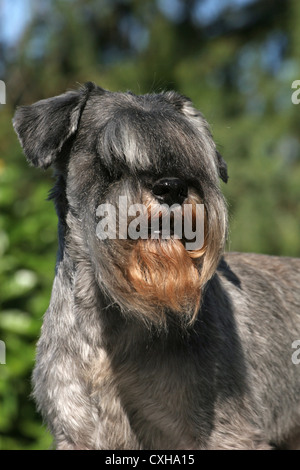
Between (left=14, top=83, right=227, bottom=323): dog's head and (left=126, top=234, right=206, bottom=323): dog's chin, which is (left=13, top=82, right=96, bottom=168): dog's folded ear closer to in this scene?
(left=14, top=83, right=227, bottom=323): dog's head

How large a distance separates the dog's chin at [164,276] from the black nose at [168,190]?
0.65ft

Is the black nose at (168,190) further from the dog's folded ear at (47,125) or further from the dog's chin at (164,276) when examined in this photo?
the dog's folded ear at (47,125)

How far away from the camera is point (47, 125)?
3.40 meters

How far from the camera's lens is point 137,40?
9.22 metres

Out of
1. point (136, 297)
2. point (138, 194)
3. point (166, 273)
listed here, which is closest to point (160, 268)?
point (166, 273)

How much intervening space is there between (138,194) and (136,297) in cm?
53

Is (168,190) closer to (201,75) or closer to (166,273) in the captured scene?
(166,273)

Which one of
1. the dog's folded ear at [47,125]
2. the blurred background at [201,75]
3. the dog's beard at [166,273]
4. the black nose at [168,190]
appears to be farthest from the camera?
the blurred background at [201,75]

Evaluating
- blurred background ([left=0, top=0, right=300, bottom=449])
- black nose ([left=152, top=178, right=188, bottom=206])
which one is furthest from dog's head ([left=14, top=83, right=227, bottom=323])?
blurred background ([left=0, top=0, right=300, bottom=449])

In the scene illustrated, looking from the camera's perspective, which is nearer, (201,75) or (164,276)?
(164,276)

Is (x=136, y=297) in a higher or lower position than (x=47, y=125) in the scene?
lower

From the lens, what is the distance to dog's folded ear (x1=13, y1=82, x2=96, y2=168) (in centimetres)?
335

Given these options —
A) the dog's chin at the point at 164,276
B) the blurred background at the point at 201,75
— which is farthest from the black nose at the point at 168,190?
the blurred background at the point at 201,75

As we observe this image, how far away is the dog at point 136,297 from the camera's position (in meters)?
3.10
